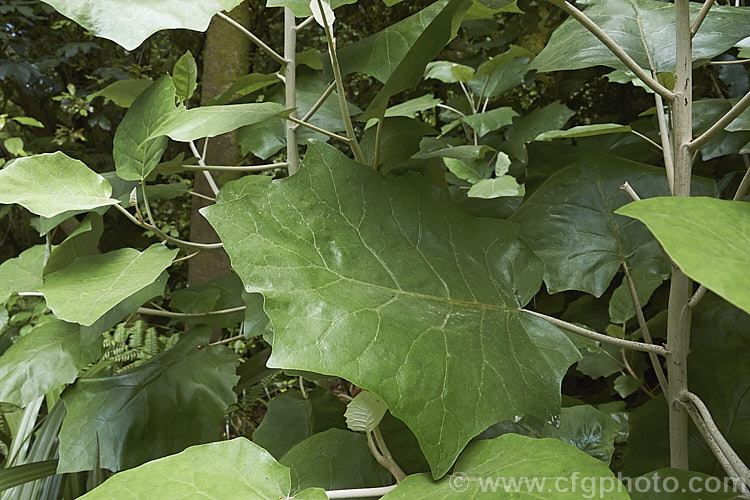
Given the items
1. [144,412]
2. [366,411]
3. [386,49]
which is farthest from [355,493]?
[386,49]

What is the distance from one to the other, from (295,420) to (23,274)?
410 millimetres

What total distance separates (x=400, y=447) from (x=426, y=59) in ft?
1.15

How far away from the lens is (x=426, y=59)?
0.44 meters

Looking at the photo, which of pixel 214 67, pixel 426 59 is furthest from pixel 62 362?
pixel 214 67

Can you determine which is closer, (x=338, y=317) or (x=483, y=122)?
(x=338, y=317)

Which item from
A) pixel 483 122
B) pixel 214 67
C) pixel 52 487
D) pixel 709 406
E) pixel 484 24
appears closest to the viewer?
pixel 709 406

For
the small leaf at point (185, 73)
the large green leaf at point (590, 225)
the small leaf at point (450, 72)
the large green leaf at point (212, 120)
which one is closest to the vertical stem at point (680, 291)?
the large green leaf at point (590, 225)

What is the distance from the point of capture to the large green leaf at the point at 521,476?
31 centimetres

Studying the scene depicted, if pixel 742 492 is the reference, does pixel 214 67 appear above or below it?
above

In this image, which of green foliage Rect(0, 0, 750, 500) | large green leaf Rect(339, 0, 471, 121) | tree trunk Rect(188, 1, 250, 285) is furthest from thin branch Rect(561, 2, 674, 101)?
tree trunk Rect(188, 1, 250, 285)

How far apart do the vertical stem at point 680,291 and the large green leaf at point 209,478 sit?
11.5 inches

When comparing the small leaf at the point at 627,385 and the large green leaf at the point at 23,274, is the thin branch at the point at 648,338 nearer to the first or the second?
the small leaf at the point at 627,385

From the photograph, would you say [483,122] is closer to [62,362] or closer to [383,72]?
[383,72]

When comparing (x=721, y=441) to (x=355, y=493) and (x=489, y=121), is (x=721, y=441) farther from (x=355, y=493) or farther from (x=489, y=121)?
(x=489, y=121)
